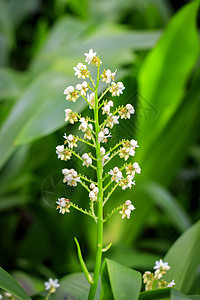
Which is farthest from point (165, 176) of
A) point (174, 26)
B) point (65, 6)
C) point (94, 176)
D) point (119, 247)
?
point (65, 6)

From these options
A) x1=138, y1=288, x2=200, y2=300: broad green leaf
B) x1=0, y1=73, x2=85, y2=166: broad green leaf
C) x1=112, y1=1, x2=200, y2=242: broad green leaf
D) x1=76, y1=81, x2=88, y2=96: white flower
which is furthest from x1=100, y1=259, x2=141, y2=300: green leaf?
x1=112, y1=1, x2=200, y2=242: broad green leaf

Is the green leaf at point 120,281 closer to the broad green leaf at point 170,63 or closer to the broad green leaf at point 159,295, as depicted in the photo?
the broad green leaf at point 159,295

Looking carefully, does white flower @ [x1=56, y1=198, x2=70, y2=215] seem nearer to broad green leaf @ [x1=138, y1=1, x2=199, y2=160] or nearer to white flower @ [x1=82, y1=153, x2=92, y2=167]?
white flower @ [x1=82, y1=153, x2=92, y2=167]

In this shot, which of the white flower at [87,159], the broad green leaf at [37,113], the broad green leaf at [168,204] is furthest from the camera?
the broad green leaf at [168,204]

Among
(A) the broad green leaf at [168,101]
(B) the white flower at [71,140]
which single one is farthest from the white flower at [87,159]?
(A) the broad green leaf at [168,101]

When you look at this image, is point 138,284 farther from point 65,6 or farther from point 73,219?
point 65,6

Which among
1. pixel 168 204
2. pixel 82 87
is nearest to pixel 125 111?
pixel 82 87
